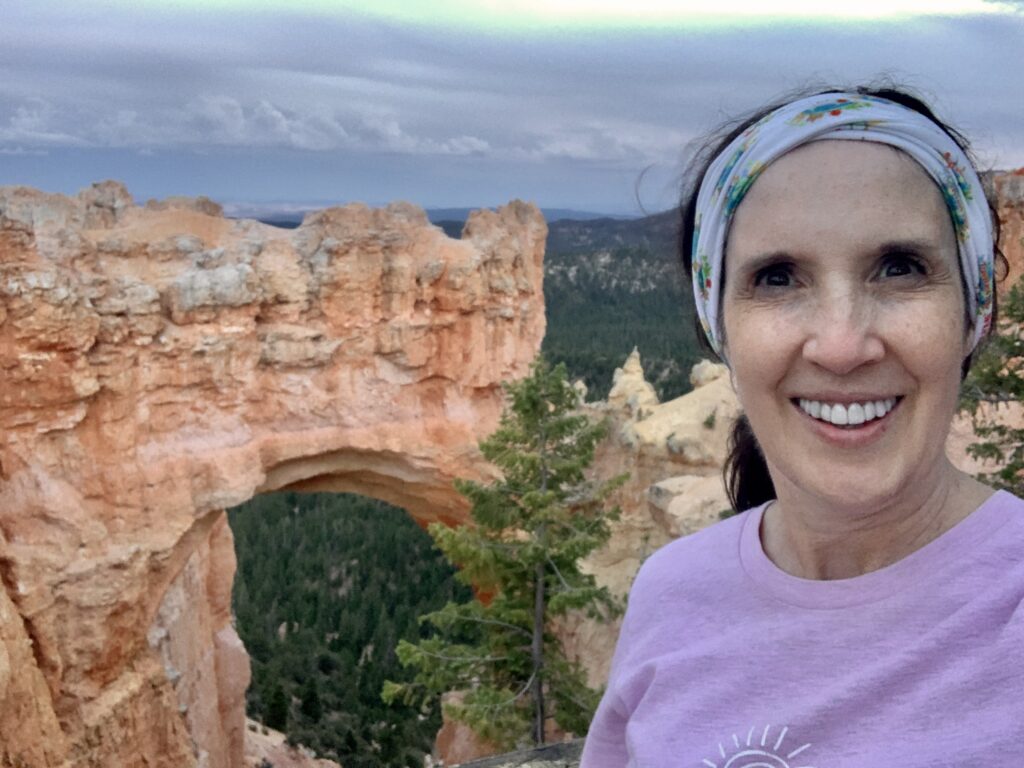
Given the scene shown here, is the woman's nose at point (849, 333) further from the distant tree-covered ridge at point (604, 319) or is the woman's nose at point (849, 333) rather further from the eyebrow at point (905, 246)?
the distant tree-covered ridge at point (604, 319)

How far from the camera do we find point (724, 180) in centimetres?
133

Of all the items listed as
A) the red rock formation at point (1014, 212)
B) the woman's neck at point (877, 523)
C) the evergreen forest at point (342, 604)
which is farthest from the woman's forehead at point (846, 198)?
A: the red rock formation at point (1014, 212)

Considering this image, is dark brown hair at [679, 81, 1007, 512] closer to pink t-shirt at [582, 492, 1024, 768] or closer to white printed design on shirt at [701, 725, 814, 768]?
pink t-shirt at [582, 492, 1024, 768]

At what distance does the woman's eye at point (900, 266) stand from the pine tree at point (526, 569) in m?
7.11

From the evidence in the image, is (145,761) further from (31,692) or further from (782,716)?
(782,716)

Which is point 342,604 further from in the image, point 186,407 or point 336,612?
point 186,407

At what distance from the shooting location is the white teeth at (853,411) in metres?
1.21

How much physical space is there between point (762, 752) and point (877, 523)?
37 centimetres

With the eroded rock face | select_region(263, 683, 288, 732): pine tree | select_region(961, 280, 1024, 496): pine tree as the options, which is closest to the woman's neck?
select_region(961, 280, 1024, 496): pine tree

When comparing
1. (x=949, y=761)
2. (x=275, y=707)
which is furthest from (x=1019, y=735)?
(x=275, y=707)

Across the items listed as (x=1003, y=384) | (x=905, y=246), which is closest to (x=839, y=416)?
(x=905, y=246)

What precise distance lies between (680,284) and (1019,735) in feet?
3.42

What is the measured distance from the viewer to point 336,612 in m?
24.7

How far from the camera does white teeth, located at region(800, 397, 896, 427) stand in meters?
1.21
